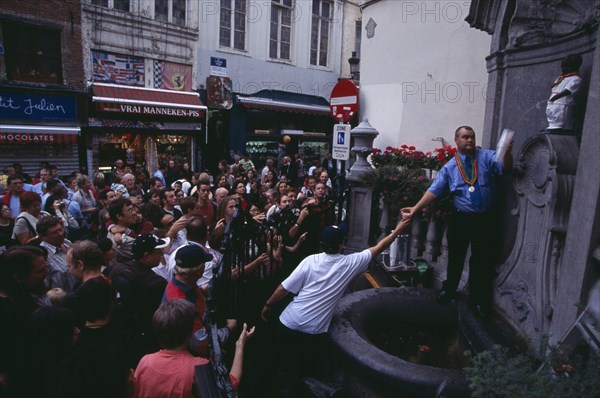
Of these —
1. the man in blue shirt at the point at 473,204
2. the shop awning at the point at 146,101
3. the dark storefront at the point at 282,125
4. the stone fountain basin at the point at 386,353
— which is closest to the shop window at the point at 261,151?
the dark storefront at the point at 282,125

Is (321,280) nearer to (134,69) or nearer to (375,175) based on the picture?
(375,175)

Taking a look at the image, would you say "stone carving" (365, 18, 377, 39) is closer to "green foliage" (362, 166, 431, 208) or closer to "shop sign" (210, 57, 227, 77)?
"shop sign" (210, 57, 227, 77)

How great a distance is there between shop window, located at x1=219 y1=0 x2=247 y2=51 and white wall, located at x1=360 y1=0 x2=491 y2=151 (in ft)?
24.9

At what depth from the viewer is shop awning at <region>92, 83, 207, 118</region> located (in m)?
14.6

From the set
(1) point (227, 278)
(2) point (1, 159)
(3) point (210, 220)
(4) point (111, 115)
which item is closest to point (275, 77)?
(4) point (111, 115)

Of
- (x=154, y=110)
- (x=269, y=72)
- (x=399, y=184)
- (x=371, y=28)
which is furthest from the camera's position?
(x=269, y=72)

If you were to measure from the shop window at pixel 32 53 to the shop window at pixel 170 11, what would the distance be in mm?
3956

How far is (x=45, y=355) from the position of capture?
2.20 meters

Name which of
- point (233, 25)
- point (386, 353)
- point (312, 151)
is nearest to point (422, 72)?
point (386, 353)

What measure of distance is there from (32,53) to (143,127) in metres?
4.19

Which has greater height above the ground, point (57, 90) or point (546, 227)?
point (57, 90)

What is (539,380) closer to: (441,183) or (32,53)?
(441,183)

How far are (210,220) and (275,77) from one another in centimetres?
1501

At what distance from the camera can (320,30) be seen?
2164 cm
